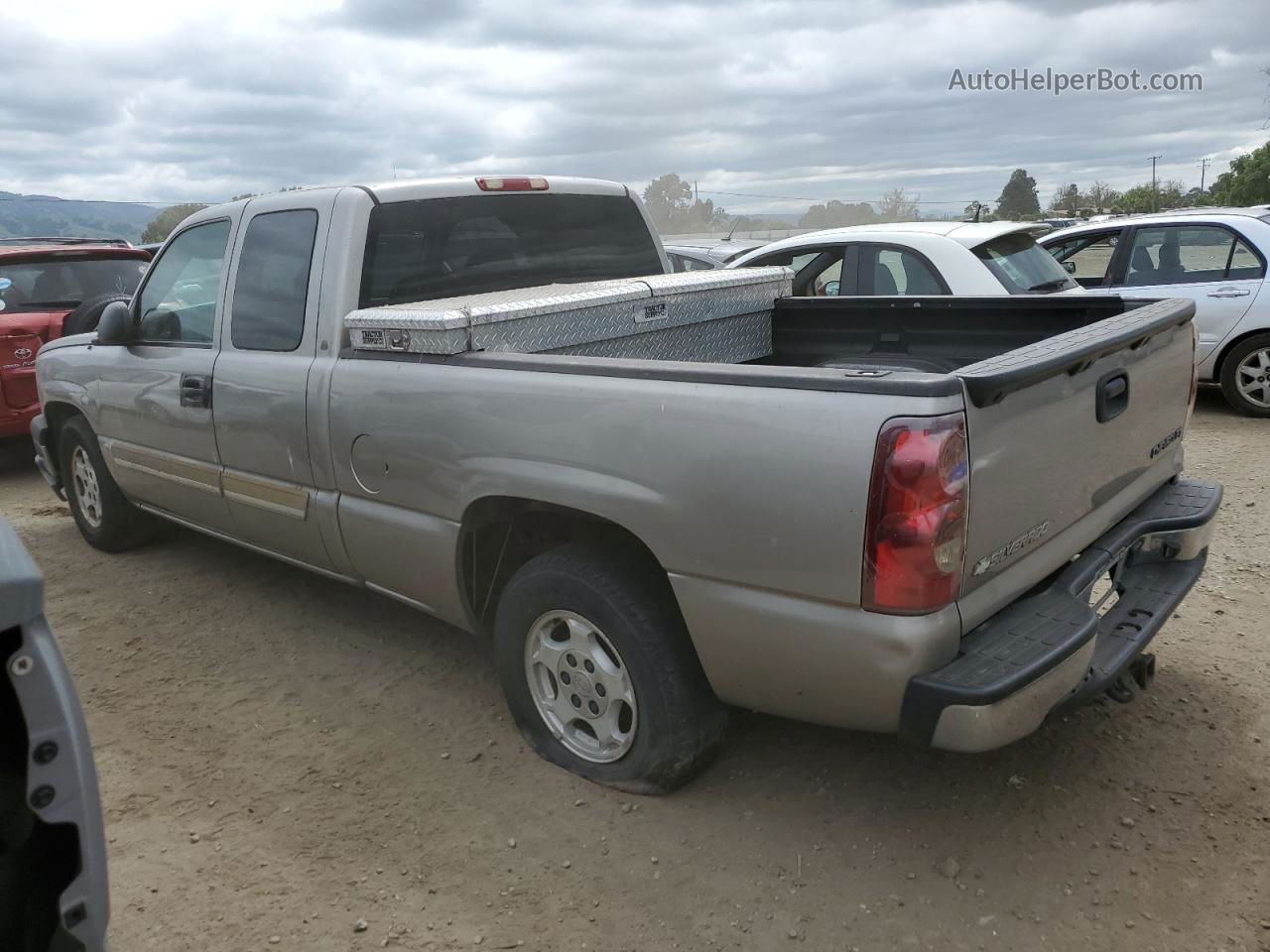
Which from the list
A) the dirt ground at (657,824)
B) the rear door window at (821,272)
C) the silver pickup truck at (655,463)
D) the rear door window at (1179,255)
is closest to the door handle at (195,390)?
the silver pickup truck at (655,463)

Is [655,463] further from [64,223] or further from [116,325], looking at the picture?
[64,223]

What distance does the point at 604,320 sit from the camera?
3.80m

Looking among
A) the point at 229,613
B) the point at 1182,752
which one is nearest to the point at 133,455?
the point at 229,613

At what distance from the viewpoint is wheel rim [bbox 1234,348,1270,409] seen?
7953 mm

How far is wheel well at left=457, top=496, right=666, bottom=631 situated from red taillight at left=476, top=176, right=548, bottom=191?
1.59m

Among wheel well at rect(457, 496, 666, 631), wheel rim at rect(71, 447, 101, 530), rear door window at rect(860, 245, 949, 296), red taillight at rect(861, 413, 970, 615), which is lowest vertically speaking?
wheel rim at rect(71, 447, 101, 530)

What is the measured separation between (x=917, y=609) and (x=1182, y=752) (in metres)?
1.49

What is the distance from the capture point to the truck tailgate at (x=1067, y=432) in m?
2.47

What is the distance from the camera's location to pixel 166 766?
3.57 m

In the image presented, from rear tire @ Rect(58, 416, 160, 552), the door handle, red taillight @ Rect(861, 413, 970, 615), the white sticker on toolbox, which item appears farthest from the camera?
rear tire @ Rect(58, 416, 160, 552)

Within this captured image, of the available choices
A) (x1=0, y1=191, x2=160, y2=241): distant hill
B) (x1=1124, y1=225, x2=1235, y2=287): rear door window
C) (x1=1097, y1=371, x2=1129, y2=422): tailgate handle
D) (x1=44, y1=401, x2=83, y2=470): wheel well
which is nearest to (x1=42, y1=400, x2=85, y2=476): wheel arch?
(x1=44, y1=401, x2=83, y2=470): wheel well

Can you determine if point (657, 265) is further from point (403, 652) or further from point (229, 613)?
point (229, 613)

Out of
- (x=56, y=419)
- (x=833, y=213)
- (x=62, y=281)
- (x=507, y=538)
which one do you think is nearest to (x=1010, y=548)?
(x=507, y=538)

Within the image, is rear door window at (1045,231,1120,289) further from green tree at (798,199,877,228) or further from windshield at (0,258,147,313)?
green tree at (798,199,877,228)
